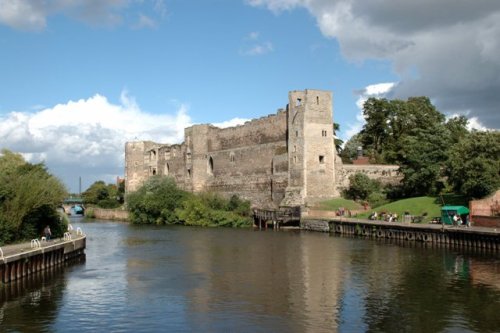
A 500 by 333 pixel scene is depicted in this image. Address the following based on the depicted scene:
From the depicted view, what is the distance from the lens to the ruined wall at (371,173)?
55.2m

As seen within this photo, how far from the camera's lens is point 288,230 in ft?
163

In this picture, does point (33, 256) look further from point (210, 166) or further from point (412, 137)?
point (210, 166)

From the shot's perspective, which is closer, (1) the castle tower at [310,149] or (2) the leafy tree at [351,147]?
(1) the castle tower at [310,149]

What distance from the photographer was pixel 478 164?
37.7 metres

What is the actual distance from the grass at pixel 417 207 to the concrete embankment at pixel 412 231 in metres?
2.93

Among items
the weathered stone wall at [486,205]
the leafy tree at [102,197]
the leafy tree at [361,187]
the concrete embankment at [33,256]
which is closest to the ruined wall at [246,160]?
the leafy tree at [361,187]

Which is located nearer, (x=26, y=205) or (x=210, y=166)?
(x=26, y=205)

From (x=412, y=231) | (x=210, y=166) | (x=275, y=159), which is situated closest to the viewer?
(x=412, y=231)

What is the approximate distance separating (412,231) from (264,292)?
2010cm

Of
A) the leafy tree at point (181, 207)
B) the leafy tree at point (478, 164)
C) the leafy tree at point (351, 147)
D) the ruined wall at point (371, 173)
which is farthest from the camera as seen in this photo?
the leafy tree at point (351, 147)

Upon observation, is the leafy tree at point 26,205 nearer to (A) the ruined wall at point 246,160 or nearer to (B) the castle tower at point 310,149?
(B) the castle tower at point 310,149

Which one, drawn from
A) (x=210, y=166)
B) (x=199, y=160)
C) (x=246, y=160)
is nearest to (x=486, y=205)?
(x=246, y=160)

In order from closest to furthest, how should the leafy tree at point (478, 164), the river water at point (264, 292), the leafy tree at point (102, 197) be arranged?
the river water at point (264, 292) < the leafy tree at point (478, 164) < the leafy tree at point (102, 197)

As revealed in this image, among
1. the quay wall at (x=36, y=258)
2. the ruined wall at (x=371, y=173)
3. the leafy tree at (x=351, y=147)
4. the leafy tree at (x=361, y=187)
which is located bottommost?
the quay wall at (x=36, y=258)
